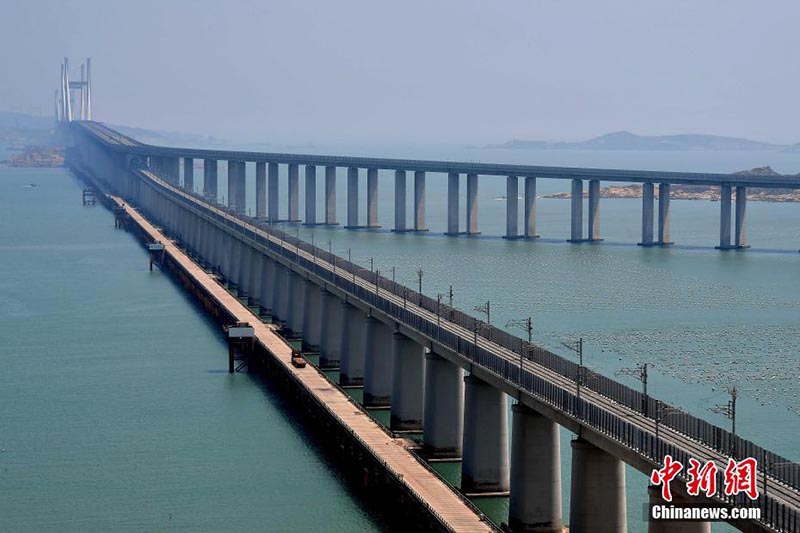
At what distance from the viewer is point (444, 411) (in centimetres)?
4147

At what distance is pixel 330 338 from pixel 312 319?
3994 mm

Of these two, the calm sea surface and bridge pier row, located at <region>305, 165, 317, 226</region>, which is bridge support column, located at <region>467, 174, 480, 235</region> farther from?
bridge pier row, located at <region>305, 165, 317, 226</region>

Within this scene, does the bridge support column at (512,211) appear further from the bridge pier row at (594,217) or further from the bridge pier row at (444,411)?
the bridge pier row at (444,411)

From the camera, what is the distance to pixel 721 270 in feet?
314

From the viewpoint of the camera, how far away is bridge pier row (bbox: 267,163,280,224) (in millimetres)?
140625

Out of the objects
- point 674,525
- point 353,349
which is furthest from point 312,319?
point 674,525

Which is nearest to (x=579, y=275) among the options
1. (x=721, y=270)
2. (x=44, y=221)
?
(x=721, y=270)

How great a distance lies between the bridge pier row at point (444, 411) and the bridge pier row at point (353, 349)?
10724 mm

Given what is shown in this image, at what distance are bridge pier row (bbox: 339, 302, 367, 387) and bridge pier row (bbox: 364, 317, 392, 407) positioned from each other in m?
2.69

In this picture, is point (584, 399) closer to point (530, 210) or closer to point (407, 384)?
point (407, 384)

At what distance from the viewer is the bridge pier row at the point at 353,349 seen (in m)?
53.1

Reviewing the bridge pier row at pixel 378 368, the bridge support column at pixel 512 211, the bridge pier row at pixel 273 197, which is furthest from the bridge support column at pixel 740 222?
the bridge pier row at pixel 378 368

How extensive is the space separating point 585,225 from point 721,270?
47.3 metres

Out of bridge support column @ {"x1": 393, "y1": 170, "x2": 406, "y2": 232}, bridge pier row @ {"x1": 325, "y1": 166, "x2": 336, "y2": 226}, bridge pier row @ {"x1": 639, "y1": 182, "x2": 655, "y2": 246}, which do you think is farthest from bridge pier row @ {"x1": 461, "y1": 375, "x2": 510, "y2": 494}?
bridge pier row @ {"x1": 325, "y1": 166, "x2": 336, "y2": 226}
